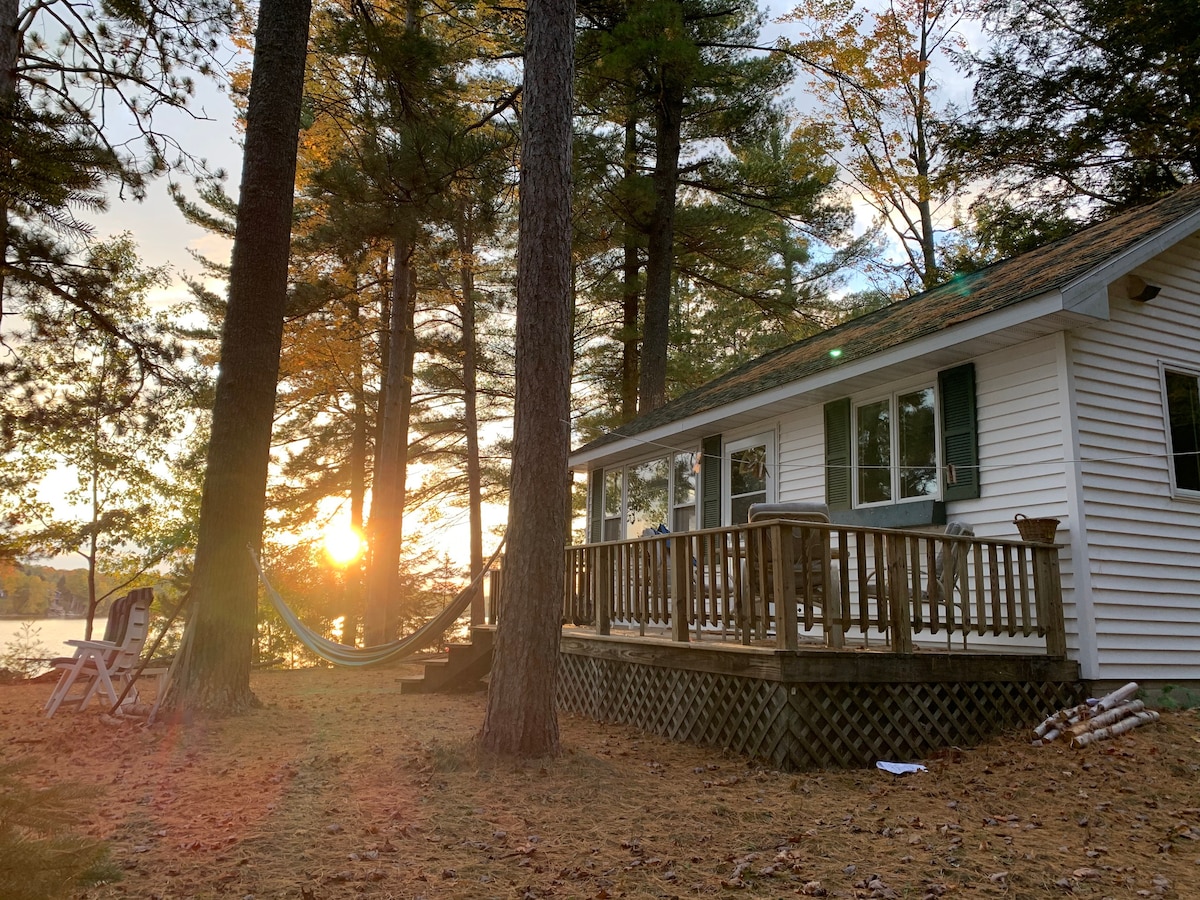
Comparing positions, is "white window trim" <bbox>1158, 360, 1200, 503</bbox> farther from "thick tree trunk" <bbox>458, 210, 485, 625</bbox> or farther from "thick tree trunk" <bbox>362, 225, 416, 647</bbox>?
"thick tree trunk" <bbox>458, 210, 485, 625</bbox>

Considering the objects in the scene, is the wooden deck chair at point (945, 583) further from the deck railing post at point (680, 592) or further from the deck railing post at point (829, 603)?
the deck railing post at point (680, 592)

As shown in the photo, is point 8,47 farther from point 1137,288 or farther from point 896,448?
point 1137,288

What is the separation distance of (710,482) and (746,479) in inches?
28.4

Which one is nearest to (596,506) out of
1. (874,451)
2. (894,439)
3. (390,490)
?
A: (390,490)

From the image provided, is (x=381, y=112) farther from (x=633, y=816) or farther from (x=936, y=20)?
(x=936, y=20)

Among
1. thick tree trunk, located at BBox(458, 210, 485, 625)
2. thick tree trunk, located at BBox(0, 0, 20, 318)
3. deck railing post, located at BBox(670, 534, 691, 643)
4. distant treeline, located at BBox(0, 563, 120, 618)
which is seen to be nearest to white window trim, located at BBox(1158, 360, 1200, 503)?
deck railing post, located at BBox(670, 534, 691, 643)

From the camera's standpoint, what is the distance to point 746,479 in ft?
37.1

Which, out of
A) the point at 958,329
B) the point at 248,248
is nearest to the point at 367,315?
the point at 248,248

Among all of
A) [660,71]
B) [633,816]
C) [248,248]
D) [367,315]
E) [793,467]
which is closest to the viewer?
[633,816]

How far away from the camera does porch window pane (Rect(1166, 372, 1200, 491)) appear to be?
8148mm

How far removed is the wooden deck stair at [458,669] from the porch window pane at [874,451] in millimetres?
4605

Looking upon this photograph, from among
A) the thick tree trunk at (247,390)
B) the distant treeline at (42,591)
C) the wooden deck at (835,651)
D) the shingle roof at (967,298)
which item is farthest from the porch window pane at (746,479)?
the distant treeline at (42,591)

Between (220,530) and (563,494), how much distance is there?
3469mm

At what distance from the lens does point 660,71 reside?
55.3 feet
